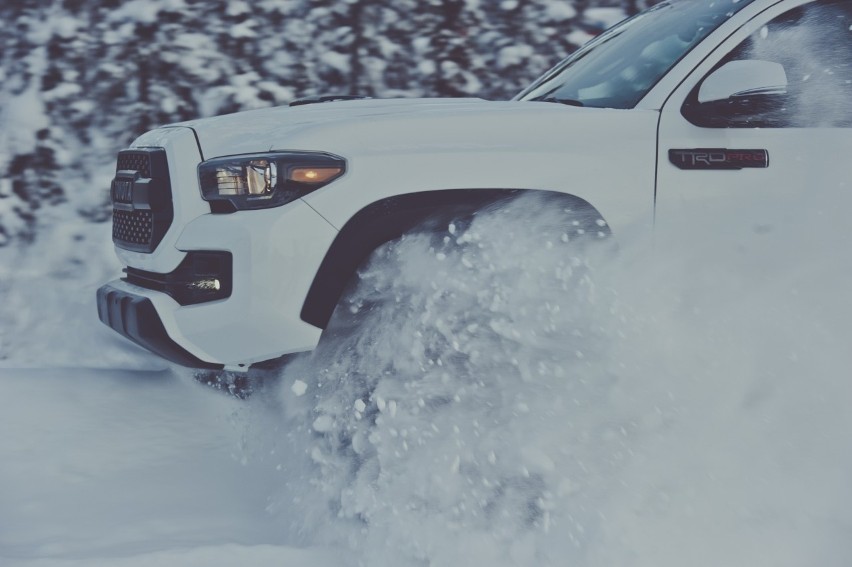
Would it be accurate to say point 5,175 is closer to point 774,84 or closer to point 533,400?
point 533,400

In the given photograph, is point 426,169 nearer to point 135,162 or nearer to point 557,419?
point 557,419


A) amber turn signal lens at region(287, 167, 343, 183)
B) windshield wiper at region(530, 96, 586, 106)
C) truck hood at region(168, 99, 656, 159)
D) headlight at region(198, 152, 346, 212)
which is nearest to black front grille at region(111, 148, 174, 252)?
truck hood at region(168, 99, 656, 159)

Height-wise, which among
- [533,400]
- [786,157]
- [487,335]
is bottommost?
[533,400]

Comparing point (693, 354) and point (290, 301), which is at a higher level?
point (290, 301)

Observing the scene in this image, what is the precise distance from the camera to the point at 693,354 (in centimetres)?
285

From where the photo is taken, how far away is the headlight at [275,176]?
264 cm

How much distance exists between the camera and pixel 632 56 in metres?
3.45

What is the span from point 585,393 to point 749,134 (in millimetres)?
1020

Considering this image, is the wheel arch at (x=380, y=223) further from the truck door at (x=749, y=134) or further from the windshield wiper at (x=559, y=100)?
the windshield wiper at (x=559, y=100)

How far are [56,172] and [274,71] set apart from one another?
5.32 ft

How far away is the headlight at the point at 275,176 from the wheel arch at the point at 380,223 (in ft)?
0.54

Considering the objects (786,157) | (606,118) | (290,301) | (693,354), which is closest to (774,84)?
(786,157)

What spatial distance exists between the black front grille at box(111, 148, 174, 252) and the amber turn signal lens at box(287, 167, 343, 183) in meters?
0.51

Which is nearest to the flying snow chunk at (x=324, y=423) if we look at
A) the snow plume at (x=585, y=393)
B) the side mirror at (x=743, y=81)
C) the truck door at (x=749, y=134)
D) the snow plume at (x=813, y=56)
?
the snow plume at (x=585, y=393)
